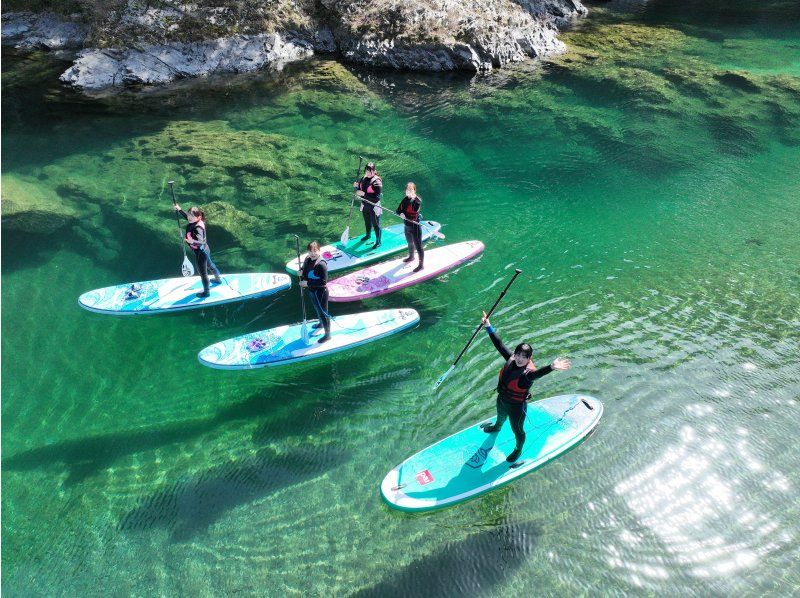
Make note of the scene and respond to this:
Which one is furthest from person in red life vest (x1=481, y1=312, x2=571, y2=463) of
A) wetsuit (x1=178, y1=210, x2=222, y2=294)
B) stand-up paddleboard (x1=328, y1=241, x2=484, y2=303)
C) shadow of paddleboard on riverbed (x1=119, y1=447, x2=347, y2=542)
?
wetsuit (x1=178, y1=210, x2=222, y2=294)

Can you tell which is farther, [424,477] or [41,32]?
[41,32]

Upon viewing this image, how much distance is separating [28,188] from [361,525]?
16397 millimetres

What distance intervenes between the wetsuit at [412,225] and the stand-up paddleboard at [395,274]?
14.9 inches

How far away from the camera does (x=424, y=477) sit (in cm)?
917

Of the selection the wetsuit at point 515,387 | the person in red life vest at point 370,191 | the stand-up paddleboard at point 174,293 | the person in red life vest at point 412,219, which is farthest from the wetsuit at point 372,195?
the wetsuit at point 515,387

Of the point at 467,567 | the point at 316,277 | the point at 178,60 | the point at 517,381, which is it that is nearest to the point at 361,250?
the point at 316,277

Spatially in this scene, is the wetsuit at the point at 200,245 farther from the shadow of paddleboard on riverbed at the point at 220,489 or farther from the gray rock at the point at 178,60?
the gray rock at the point at 178,60

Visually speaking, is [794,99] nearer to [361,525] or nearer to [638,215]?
[638,215]

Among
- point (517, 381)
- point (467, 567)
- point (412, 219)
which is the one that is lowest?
point (467, 567)

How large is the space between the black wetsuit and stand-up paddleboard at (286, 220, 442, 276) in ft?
21.6

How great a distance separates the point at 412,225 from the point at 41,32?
27883 millimetres

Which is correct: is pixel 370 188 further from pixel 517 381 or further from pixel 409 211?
pixel 517 381

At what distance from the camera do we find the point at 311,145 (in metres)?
21.1

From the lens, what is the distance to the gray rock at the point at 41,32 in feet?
96.9
